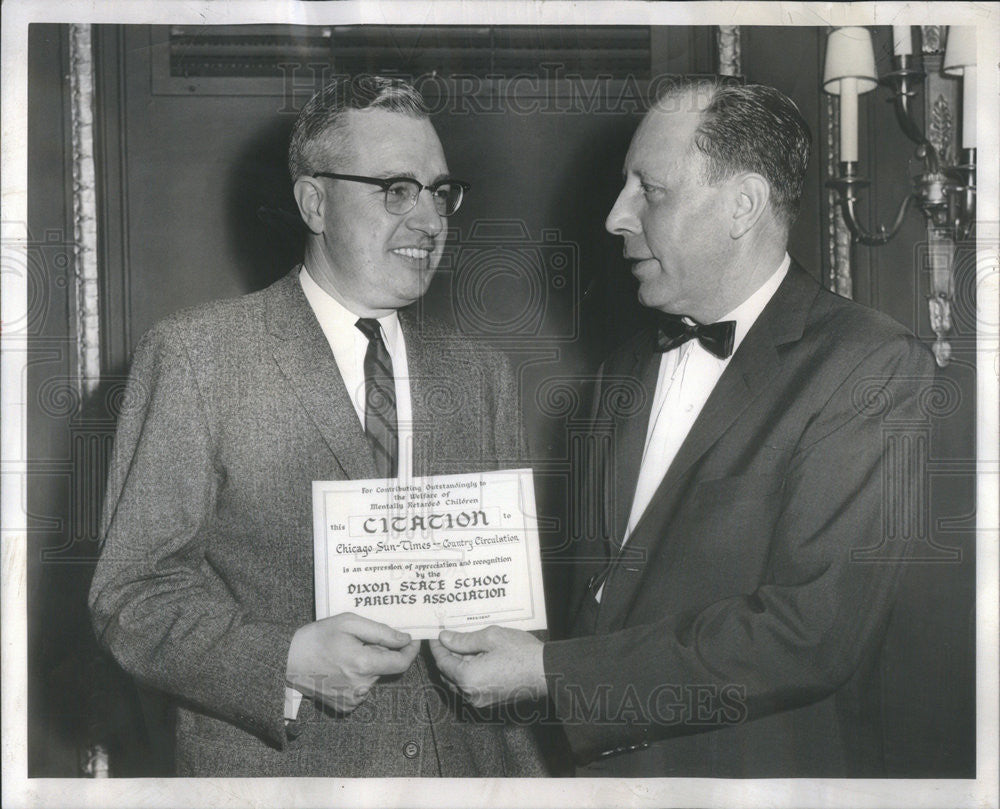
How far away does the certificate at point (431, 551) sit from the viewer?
172cm

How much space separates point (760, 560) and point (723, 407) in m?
0.27

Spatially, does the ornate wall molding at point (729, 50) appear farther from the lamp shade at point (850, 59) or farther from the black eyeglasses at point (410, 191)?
the black eyeglasses at point (410, 191)

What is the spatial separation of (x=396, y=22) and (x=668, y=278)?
2.34ft

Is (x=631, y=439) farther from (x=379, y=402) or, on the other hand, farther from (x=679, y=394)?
(x=379, y=402)

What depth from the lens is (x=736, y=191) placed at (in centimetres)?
172

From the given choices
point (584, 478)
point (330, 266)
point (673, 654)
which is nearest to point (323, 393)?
point (330, 266)

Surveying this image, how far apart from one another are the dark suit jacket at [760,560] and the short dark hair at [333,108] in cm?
→ 62

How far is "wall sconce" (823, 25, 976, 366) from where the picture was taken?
70.9 inches

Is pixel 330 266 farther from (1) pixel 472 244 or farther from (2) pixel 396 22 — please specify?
(2) pixel 396 22

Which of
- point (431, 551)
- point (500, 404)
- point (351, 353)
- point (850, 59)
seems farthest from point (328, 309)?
point (850, 59)

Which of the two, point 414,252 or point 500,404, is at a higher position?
point 414,252

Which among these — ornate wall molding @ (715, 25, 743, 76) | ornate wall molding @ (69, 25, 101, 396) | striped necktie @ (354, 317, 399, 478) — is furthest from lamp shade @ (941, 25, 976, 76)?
ornate wall molding @ (69, 25, 101, 396)

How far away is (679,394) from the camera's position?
5.71 feet

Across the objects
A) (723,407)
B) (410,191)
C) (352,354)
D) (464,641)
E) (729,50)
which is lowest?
(464,641)
